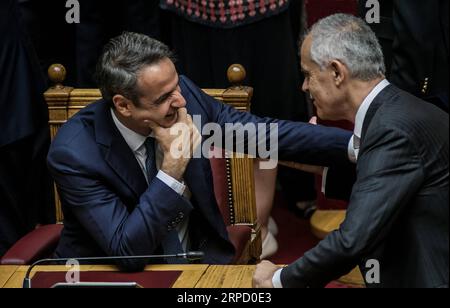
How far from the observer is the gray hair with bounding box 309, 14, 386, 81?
2.25m

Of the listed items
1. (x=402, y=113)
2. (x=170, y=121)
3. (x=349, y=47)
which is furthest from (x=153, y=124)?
(x=402, y=113)

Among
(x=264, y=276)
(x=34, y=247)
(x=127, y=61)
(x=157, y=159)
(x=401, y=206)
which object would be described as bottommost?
(x=34, y=247)

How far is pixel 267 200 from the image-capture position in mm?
3633

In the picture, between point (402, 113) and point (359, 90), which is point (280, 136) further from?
point (402, 113)

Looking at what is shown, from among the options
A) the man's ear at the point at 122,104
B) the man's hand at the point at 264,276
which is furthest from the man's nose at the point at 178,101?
the man's hand at the point at 264,276

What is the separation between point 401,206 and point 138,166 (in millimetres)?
877

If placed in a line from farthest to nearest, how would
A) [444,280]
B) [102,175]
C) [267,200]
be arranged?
[267,200] < [102,175] < [444,280]

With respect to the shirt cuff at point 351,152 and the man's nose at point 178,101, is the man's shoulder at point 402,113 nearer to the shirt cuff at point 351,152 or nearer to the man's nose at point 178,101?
the shirt cuff at point 351,152

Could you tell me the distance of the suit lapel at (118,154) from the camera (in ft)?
8.50

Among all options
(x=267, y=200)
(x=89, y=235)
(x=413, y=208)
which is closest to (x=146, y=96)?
(x=89, y=235)

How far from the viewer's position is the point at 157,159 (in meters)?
2.74

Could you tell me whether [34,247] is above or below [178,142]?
below

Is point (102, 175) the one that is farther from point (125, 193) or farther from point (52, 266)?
point (52, 266)
